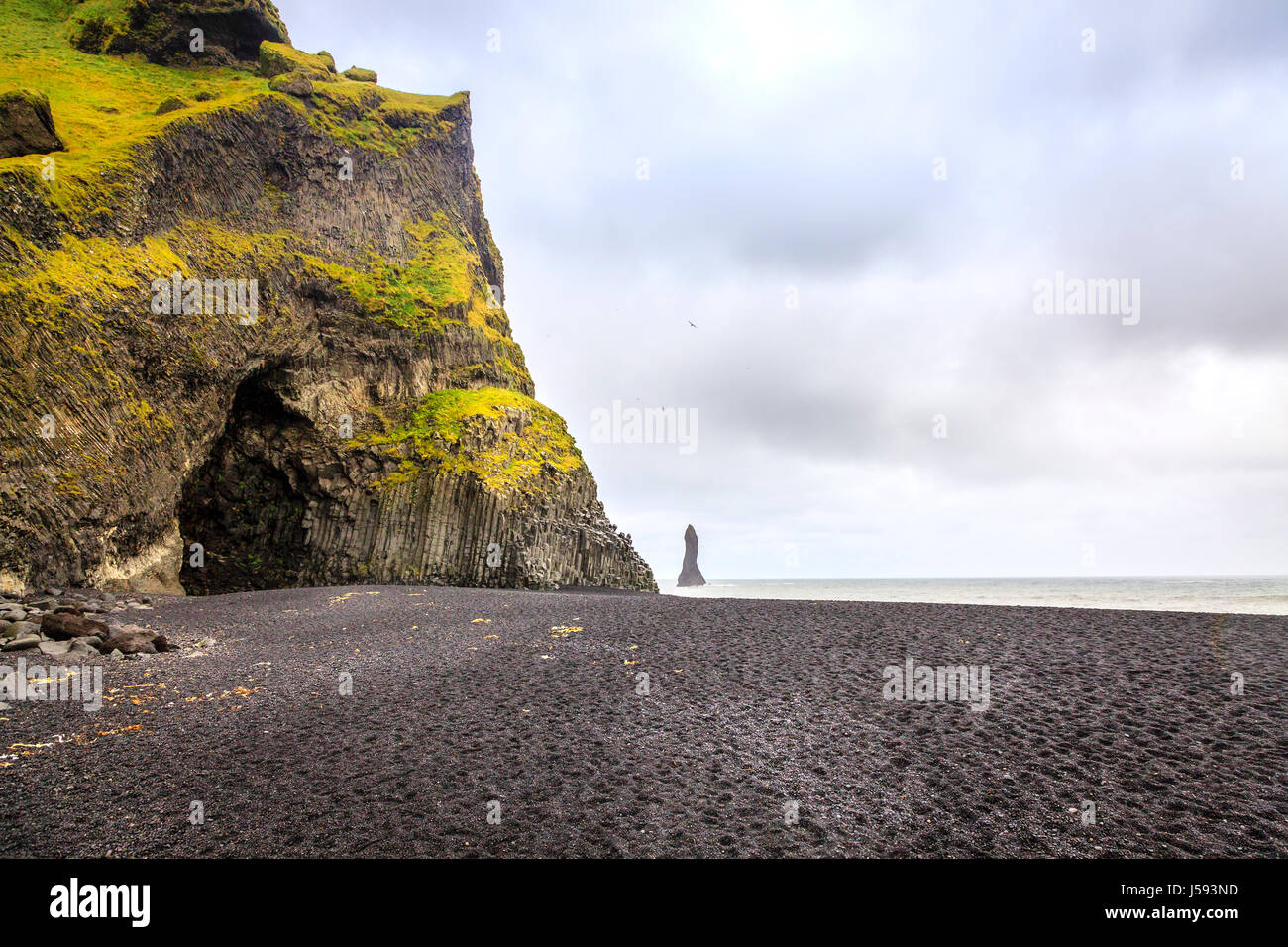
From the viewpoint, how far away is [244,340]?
28.5 m

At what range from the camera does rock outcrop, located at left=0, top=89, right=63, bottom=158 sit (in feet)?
78.8

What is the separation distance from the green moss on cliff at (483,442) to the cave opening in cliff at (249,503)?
14.0 feet

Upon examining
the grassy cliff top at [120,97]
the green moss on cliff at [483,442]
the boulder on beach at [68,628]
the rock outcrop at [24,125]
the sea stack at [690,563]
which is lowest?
the sea stack at [690,563]

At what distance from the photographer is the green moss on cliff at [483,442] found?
32.0m

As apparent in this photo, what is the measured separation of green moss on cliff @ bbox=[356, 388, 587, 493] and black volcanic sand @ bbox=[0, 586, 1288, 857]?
63.0 feet

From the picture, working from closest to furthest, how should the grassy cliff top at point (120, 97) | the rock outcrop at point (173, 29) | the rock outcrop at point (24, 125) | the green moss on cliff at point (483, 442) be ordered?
1. the rock outcrop at point (24, 125)
2. the grassy cliff top at point (120, 97)
3. the green moss on cliff at point (483, 442)
4. the rock outcrop at point (173, 29)

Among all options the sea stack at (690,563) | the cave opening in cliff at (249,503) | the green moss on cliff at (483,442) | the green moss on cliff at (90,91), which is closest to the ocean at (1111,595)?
the green moss on cliff at (483,442)

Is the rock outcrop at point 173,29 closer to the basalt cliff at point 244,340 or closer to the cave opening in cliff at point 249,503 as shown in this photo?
the basalt cliff at point 244,340

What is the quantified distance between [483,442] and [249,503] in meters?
12.1

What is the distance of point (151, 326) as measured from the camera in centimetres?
2427

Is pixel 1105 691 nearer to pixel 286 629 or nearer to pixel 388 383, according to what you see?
pixel 286 629

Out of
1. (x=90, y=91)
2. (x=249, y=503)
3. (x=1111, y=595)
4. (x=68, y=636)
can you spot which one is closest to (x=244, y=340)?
(x=249, y=503)

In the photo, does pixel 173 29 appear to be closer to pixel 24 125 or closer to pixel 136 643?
pixel 24 125
